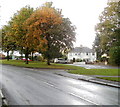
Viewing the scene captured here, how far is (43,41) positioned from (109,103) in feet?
85.3

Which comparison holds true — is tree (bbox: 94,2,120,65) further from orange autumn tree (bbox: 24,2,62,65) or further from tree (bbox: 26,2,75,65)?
orange autumn tree (bbox: 24,2,62,65)

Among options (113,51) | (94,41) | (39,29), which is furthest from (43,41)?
(94,41)

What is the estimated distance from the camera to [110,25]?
1096 inches

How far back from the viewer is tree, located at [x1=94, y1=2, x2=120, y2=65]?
26.8 m

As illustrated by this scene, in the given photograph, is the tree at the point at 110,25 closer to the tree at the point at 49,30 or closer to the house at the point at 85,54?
the tree at the point at 49,30

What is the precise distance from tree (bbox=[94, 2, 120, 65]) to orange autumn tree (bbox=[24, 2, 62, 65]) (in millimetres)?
8150

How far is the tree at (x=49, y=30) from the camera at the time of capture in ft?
107

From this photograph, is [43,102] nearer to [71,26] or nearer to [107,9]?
[107,9]

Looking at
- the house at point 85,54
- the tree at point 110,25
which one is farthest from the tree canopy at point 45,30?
the house at point 85,54

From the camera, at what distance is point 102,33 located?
1241 inches

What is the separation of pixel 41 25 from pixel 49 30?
2.31 meters

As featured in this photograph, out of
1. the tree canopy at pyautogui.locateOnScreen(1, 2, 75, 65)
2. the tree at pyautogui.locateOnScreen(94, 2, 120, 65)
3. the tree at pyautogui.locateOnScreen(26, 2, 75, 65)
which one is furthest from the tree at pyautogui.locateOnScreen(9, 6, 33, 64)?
the tree at pyautogui.locateOnScreen(94, 2, 120, 65)

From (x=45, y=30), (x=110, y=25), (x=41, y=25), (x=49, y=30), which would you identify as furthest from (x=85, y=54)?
(x=110, y=25)

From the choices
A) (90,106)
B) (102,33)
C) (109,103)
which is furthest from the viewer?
(102,33)
